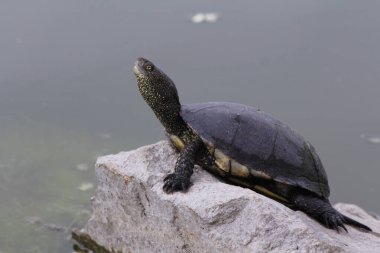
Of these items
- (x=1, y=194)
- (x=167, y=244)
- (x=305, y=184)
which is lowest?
(x=1, y=194)

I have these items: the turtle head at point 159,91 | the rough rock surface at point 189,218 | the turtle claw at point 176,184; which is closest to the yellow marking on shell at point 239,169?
the rough rock surface at point 189,218

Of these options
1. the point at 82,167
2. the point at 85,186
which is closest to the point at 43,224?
the point at 85,186

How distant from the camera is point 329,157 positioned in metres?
5.03

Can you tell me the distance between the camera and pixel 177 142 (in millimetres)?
3113

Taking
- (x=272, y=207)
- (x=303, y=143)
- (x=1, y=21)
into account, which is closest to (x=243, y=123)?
(x=303, y=143)

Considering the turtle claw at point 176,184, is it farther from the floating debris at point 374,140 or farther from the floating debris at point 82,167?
the floating debris at point 374,140

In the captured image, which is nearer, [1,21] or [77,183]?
[77,183]

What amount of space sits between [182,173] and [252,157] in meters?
0.38

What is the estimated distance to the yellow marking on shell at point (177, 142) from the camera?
3.09 meters

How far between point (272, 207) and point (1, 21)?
5074 mm

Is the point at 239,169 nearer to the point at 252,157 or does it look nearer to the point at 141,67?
the point at 252,157

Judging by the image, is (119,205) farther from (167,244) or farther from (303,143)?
(303,143)

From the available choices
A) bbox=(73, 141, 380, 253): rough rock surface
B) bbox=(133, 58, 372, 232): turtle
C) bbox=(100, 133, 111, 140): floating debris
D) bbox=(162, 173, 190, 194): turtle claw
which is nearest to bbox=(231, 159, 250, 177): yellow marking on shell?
bbox=(133, 58, 372, 232): turtle

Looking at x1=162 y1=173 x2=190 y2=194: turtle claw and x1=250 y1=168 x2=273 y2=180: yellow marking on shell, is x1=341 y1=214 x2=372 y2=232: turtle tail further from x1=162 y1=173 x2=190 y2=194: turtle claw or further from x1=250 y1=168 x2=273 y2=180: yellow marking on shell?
x1=162 y1=173 x2=190 y2=194: turtle claw
